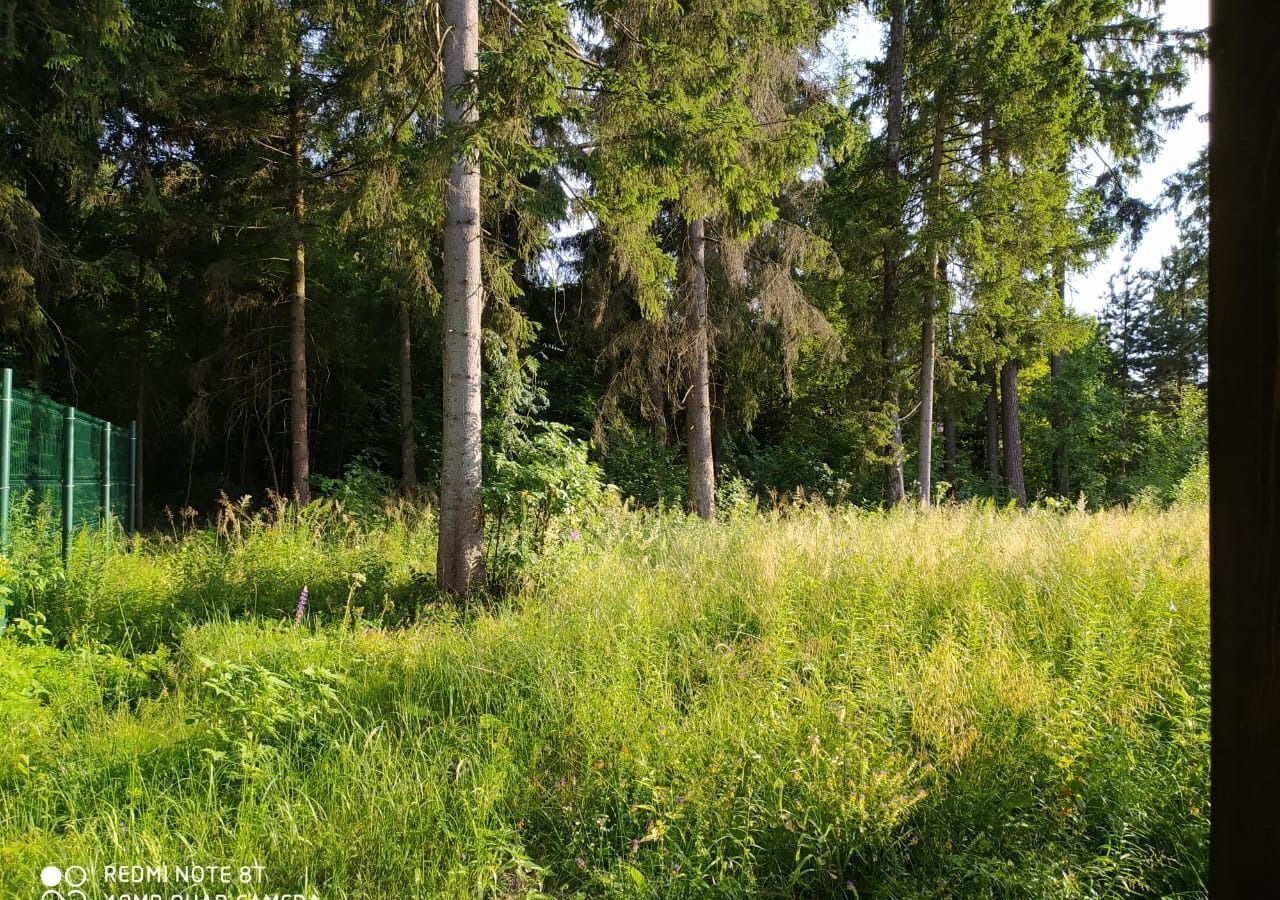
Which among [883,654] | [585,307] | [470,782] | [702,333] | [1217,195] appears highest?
[585,307]

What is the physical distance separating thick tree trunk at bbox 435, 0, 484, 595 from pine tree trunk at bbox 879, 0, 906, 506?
9.26m

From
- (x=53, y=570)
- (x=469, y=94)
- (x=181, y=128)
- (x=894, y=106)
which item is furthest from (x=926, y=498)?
(x=181, y=128)

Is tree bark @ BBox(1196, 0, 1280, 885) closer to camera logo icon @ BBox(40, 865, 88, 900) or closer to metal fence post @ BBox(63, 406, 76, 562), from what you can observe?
camera logo icon @ BBox(40, 865, 88, 900)

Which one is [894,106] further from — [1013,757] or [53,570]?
[53,570]

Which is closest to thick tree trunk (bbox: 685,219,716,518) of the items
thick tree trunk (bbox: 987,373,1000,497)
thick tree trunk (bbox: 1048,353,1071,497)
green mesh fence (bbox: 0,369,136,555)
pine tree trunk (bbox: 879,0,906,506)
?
pine tree trunk (bbox: 879,0,906,506)

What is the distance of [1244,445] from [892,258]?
1425cm

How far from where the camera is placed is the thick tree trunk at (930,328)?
13055 millimetres

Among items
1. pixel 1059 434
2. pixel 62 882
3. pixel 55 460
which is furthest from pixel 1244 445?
pixel 1059 434

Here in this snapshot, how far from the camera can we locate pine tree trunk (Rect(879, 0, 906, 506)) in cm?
1409

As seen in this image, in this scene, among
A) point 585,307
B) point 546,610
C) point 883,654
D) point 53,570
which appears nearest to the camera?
point 883,654

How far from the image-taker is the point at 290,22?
8.24 m

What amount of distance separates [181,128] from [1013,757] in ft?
54.1

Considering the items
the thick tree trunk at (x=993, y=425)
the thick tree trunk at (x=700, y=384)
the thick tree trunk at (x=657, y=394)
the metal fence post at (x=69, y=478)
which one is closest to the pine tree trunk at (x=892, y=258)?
the thick tree trunk at (x=700, y=384)

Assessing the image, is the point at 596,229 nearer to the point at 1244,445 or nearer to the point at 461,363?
the point at 461,363
